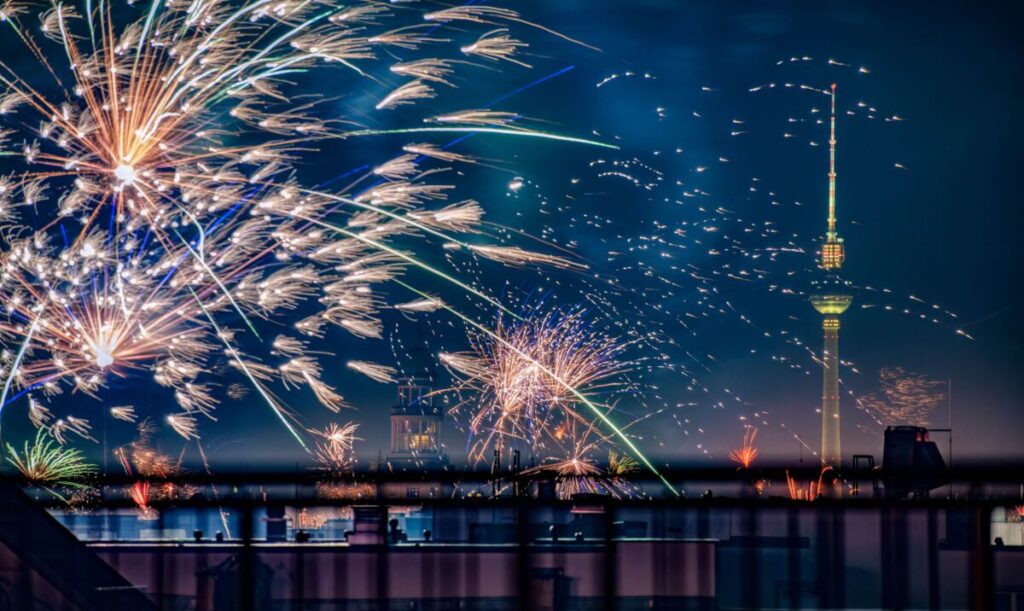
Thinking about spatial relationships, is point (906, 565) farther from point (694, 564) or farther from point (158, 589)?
point (158, 589)

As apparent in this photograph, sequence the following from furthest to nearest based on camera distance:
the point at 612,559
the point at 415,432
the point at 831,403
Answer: the point at 831,403 < the point at 415,432 < the point at 612,559

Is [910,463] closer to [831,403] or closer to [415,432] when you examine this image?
[415,432]

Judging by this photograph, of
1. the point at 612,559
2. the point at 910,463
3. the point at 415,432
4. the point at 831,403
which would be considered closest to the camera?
the point at 612,559

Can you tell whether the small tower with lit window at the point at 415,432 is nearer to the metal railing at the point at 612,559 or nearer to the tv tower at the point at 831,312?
the tv tower at the point at 831,312

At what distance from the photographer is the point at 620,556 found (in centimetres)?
708

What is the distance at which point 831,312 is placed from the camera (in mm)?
135625

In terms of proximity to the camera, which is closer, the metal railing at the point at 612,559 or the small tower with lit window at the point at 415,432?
the metal railing at the point at 612,559

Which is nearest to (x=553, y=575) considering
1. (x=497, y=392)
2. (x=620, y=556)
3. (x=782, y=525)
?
(x=620, y=556)

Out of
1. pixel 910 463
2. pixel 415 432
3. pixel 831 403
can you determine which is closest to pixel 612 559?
pixel 910 463

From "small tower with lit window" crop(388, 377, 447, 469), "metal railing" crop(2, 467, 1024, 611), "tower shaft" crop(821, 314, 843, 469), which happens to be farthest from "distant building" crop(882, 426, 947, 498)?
"tower shaft" crop(821, 314, 843, 469)

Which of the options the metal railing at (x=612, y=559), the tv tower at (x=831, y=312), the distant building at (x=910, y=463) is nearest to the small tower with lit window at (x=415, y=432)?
the tv tower at (x=831, y=312)

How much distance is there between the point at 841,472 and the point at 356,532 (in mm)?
3034

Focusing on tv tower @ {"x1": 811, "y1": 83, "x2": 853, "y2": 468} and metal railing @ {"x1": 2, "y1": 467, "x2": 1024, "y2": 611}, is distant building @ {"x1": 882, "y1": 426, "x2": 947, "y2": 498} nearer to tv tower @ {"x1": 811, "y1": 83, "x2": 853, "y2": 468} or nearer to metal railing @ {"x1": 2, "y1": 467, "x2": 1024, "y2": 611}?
metal railing @ {"x1": 2, "y1": 467, "x2": 1024, "y2": 611}

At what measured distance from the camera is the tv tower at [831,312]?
129 metres
